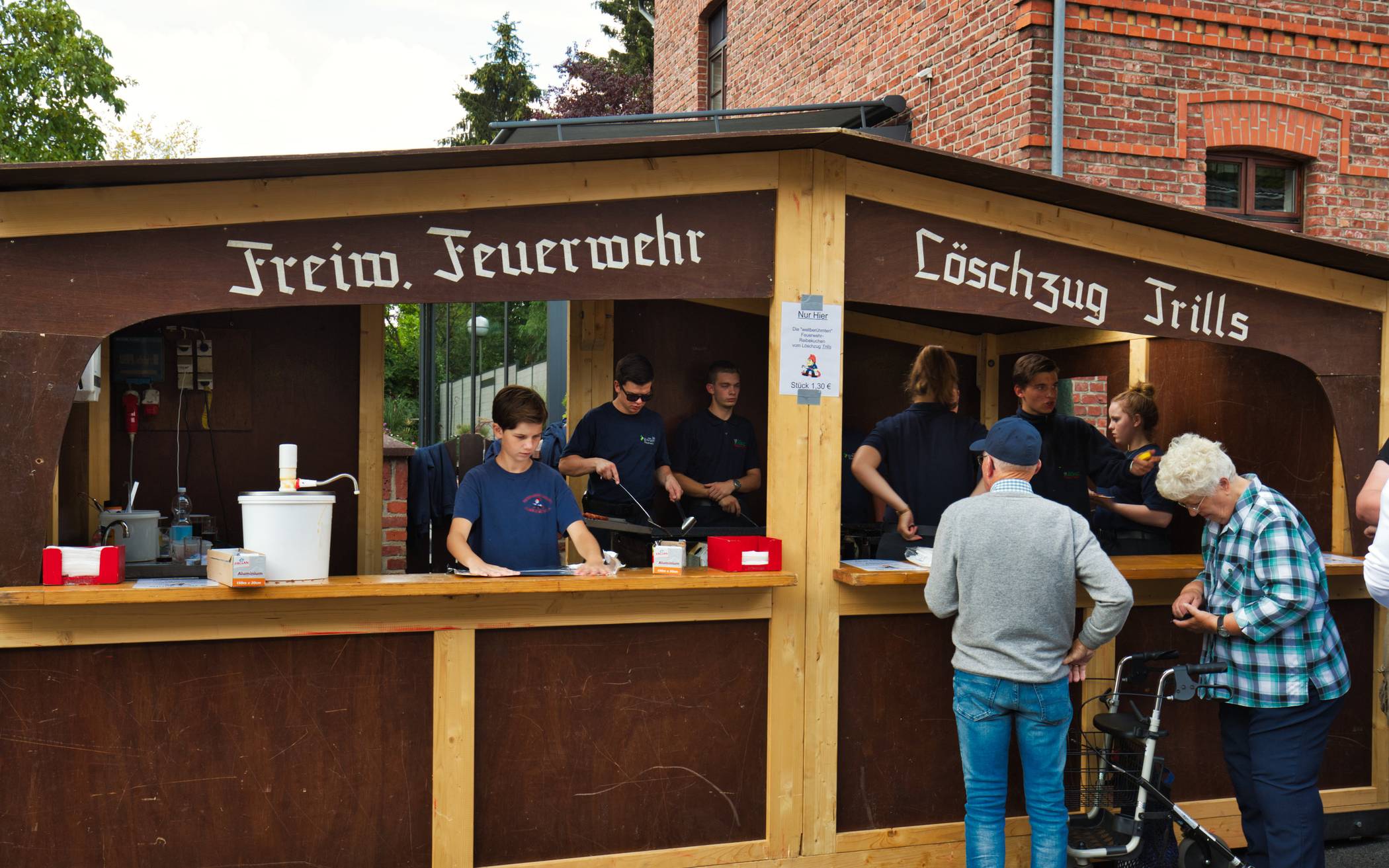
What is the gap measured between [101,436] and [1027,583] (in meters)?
4.19

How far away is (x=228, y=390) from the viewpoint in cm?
568

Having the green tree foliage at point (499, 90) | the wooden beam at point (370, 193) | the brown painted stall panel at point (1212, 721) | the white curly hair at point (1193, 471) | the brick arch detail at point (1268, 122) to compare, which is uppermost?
the green tree foliage at point (499, 90)

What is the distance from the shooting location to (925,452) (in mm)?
5297

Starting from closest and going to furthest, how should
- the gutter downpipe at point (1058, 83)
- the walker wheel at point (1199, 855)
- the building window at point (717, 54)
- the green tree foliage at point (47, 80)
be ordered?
the walker wheel at point (1199, 855)
the gutter downpipe at point (1058, 83)
the building window at point (717, 54)
the green tree foliage at point (47, 80)

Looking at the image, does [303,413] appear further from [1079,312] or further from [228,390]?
[1079,312]

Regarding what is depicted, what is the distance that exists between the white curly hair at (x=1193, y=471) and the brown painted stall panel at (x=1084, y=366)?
259cm

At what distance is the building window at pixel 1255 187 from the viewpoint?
9.38m

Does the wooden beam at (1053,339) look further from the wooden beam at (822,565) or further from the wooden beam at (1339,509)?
the wooden beam at (822,565)

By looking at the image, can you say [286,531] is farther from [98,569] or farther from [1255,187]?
[1255,187]

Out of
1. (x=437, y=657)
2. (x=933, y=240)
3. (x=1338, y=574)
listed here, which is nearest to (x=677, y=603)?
(x=437, y=657)

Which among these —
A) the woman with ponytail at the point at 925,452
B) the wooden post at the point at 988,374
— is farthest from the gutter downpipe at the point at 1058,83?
the woman with ponytail at the point at 925,452

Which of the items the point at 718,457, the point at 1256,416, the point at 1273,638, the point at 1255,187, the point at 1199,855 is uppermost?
the point at 1255,187

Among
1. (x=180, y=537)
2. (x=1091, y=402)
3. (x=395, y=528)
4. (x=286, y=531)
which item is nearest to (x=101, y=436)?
(x=180, y=537)

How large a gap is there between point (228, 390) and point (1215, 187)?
7.69 m
